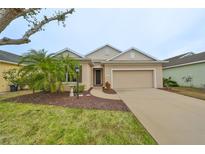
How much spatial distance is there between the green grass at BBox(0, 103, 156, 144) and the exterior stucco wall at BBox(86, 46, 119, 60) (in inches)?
682

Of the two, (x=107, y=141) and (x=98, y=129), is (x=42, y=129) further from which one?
(x=107, y=141)

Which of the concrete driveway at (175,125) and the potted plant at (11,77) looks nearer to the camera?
the concrete driveway at (175,125)

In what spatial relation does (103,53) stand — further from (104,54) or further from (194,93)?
(194,93)

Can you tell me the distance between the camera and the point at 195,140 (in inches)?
162

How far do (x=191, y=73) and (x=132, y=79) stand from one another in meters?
7.51

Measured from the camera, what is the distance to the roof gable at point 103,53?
23.7 metres

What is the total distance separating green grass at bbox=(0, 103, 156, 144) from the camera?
14.4 ft

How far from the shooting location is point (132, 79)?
16812mm

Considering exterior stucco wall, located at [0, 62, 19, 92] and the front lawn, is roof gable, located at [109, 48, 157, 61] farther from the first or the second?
exterior stucco wall, located at [0, 62, 19, 92]

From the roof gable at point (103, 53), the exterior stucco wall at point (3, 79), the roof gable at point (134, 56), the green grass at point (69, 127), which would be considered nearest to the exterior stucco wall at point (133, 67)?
the roof gable at point (134, 56)

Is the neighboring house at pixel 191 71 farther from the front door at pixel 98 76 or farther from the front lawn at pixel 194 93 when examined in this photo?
the front door at pixel 98 76

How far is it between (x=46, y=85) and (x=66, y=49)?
5993 millimetres

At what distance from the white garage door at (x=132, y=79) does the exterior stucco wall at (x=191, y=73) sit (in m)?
5.14
